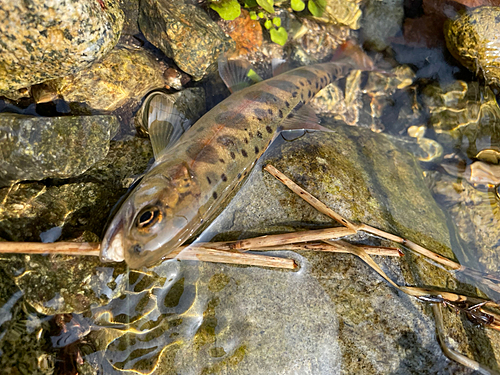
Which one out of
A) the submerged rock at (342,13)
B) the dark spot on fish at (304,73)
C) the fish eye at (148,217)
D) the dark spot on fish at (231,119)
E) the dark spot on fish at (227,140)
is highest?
the submerged rock at (342,13)

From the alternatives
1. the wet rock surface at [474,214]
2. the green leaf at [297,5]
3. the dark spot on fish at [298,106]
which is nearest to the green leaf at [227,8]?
the green leaf at [297,5]

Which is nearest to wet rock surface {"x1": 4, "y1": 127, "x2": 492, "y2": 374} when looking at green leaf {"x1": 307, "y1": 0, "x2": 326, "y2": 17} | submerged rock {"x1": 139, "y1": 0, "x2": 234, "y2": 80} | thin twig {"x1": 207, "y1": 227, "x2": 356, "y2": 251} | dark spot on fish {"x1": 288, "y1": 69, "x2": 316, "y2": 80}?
thin twig {"x1": 207, "y1": 227, "x2": 356, "y2": 251}

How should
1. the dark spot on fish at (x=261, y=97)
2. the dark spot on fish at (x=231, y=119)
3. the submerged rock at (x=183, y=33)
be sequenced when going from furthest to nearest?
the submerged rock at (x=183, y=33)
the dark spot on fish at (x=261, y=97)
the dark spot on fish at (x=231, y=119)

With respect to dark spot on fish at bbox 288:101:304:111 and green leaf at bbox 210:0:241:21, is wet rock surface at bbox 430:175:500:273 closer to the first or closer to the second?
dark spot on fish at bbox 288:101:304:111

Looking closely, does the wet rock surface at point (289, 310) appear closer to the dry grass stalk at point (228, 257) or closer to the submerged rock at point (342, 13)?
the dry grass stalk at point (228, 257)

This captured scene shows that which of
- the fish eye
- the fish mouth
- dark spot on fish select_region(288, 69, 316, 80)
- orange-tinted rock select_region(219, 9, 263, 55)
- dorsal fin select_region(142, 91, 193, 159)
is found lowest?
the fish mouth

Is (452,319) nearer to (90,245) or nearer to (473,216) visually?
(473,216)

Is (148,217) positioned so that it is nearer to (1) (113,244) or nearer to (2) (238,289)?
(1) (113,244)
